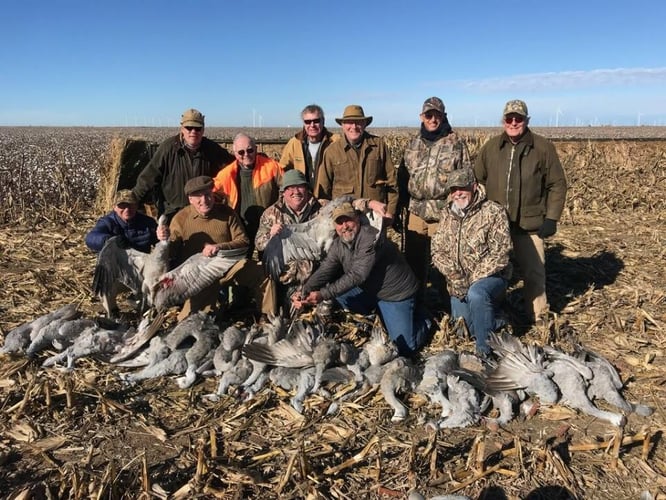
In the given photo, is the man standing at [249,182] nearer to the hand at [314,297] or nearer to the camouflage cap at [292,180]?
the camouflage cap at [292,180]

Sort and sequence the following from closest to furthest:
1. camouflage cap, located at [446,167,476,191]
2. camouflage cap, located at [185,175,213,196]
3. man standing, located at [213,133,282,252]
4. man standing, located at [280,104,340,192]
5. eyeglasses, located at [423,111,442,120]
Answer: camouflage cap, located at [446,167,476,191]
camouflage cap, located at [185,175,213,196]
eyeglasses, located at [423,111,442,120]
man standing, located at [213,133,282,252]
man standing, located at [280,104,340,192]

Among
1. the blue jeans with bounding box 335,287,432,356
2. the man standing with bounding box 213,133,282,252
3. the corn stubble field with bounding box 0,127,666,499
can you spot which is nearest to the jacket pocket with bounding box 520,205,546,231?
the corn stubble field with bounding box 0,127,666,499

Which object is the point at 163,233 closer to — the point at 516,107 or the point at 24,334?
Result: the point at 24,334

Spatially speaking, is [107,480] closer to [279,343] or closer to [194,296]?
[279,343]

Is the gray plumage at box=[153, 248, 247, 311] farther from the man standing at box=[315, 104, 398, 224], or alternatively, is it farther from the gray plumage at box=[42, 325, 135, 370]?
the man standing at box=[315, 104, 398, 224]

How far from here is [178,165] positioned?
6.34 meters

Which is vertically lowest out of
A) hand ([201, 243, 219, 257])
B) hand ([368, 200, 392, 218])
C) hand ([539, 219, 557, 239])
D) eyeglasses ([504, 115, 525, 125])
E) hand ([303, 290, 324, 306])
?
hand ([303, 290, 324, 306])

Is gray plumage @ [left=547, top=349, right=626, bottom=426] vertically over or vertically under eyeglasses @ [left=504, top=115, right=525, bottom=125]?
under

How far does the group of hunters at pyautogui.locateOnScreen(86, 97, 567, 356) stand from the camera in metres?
5.43

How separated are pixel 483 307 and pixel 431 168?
5.47 ft

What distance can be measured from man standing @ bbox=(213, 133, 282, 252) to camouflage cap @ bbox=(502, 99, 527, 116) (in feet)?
8.17

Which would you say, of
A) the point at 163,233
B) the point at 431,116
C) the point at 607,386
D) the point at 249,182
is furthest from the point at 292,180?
the point at 607,386

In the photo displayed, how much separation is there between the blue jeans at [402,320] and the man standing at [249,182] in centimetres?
142

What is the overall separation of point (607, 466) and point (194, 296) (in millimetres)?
4014
